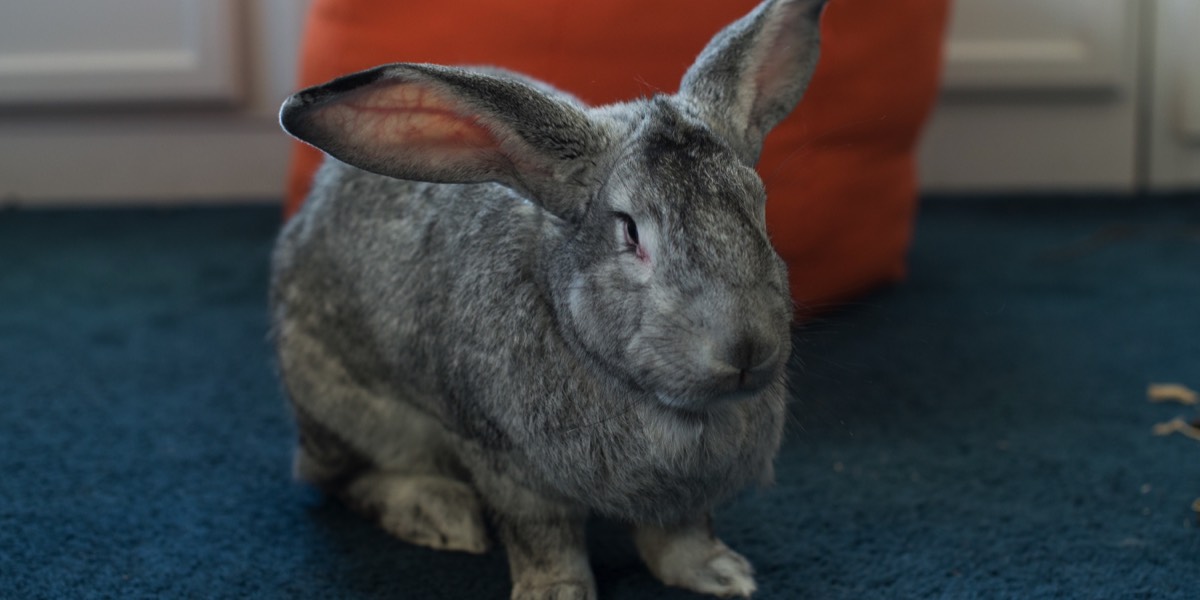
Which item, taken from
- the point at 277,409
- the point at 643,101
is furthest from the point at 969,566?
the point at 277,409

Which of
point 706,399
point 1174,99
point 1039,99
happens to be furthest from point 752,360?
point 1174,99

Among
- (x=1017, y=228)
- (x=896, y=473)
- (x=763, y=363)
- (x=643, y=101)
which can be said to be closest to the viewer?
→ (x=763, y=363)

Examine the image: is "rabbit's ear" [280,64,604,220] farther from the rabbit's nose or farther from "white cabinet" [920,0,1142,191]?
"white cabinet" [920,0,1142,191]

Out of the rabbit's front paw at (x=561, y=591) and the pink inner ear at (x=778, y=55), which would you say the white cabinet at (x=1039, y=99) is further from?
the rabbit's front paw at (x=561, y=591)

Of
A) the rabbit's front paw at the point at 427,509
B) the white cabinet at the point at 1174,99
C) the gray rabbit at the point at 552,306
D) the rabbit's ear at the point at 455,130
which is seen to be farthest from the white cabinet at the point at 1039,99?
the rabbit's ear at the point at 455,130

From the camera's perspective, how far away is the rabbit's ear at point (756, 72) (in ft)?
4.54

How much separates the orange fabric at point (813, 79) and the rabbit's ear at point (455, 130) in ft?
2.30

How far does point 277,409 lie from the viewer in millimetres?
2102

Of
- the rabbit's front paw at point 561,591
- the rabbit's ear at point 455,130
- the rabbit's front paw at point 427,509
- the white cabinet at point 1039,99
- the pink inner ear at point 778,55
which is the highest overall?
the pink inner ear at point 778,55

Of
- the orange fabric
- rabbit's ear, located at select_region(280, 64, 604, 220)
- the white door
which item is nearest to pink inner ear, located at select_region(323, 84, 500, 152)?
rabbit's ear, located at select_region(280, 64, 604, 220)

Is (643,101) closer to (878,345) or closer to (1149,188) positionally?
(878,345)

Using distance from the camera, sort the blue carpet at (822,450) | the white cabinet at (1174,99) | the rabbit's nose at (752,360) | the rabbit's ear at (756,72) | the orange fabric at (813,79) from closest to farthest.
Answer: the rabbit's nose at (752,360) < the rabbit's ear at (756,72) < the blue carpet at (822,450) < the orange fabric at (813,79) < the white cabinet at (1174,99)

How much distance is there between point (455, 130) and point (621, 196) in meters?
0.19

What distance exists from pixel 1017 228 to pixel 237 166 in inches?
84.1
